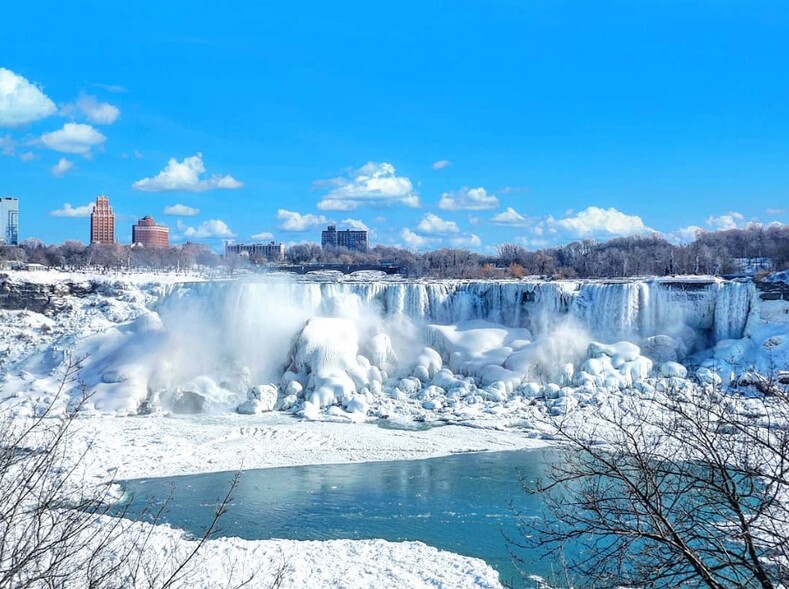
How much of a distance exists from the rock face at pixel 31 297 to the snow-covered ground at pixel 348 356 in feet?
0.25

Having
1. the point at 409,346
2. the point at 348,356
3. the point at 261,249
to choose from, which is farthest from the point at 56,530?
the point at 261,249

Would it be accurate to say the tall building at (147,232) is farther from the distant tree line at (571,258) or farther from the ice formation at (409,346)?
the ice formation at (409,346)

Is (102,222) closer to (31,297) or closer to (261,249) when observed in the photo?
(261,249)

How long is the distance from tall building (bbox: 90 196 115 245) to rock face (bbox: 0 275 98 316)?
97.3m

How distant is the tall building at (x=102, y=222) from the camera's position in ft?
399

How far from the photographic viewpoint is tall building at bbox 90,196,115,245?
12175cm

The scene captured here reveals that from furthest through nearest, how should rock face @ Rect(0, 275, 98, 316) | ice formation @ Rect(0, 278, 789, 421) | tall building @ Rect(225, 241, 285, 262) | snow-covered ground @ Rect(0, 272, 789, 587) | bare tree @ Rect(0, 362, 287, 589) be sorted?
tall building @ Rect(225, 241, 285, 262) < rock face @ Rect(0, 275, 98, 316) < ice formation @ Rect(0, 278, 789, 421) < snow-covered ground @ Rect(0, 272, 789, 587) < bare tree @ Rect(0, 362, 287, 589)

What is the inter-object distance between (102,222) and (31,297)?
10182cm

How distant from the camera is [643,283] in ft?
88.0

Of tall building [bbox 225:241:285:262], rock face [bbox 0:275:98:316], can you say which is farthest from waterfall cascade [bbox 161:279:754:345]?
tall building [bbox 225:241:285:262]

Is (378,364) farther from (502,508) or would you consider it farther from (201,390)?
(502,508)

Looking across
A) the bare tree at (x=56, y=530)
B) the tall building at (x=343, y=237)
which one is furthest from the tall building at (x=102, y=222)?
the bare tree at (x=56, y=530)

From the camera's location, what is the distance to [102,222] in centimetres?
12375

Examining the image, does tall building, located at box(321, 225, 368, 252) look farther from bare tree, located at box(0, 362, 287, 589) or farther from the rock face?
bare tree, located at box(0, 362, 287, 589)
